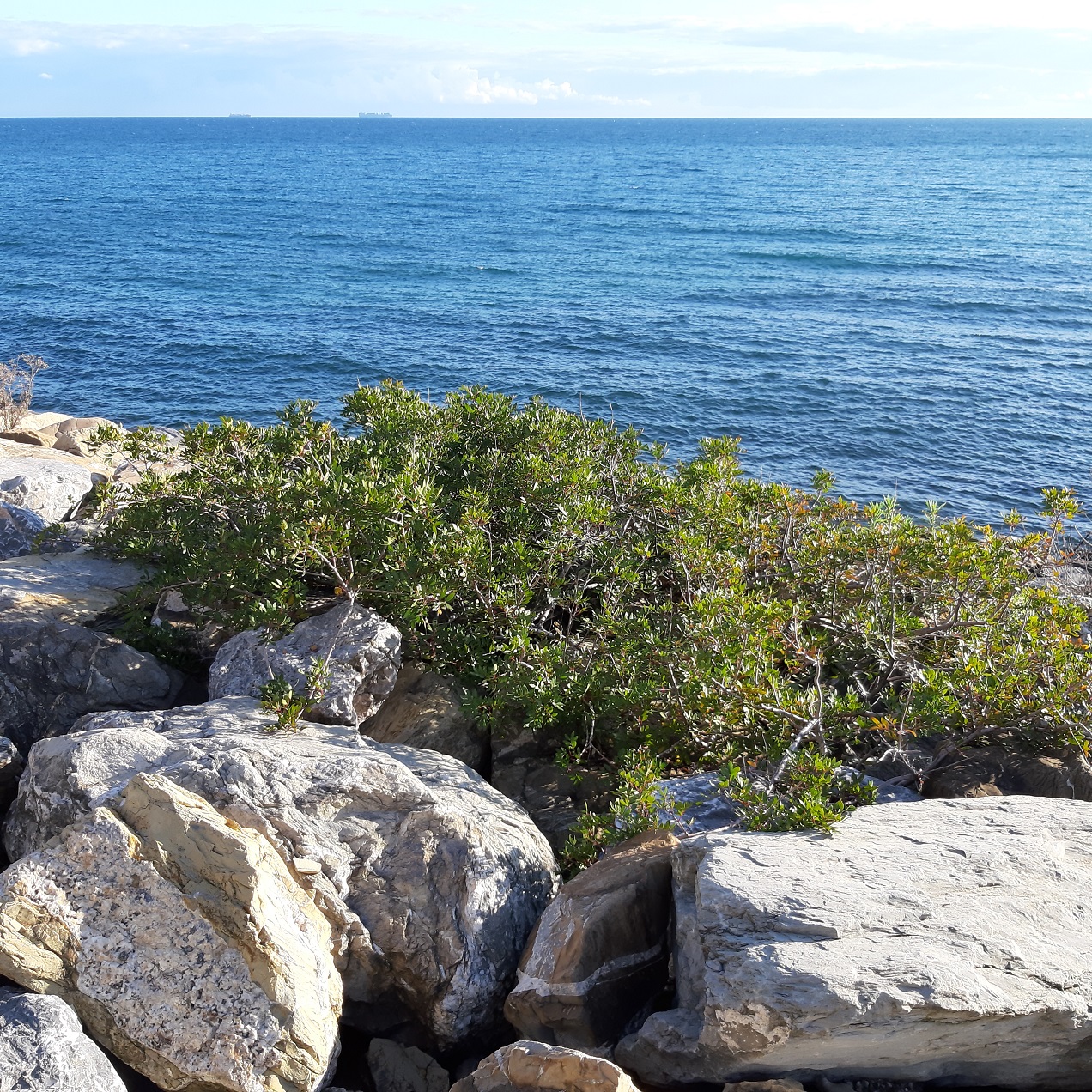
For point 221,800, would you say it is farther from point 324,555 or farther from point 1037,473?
point 1037,473

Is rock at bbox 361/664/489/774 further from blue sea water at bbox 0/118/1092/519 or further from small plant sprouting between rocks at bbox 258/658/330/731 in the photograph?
blue sea water at bbox 0/118/1092/519

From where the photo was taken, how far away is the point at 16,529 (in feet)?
41.0

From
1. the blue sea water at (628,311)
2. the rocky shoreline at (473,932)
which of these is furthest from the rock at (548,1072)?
the blue sea water at (628,311)

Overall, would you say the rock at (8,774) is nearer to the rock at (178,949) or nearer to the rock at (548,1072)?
the rock at (178,949)

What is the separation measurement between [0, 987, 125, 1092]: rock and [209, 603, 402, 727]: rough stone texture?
3.03 metres

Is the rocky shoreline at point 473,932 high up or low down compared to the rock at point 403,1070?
A: up

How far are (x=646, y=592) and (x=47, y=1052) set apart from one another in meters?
6.35

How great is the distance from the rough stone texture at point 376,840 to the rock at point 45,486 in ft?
26.8

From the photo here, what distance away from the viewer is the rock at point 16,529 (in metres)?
12.2

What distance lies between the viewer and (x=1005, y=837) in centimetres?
617

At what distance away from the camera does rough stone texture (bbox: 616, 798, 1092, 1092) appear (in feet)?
16.4

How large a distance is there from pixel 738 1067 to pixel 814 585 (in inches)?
211

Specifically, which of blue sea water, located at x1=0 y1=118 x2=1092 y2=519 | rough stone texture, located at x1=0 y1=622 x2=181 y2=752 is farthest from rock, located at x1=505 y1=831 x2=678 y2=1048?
blue sea water, located at x1=0 y1=118 x2=1092 y2=519

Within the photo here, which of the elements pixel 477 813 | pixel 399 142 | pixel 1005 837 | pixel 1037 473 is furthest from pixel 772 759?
pixel 399 142
